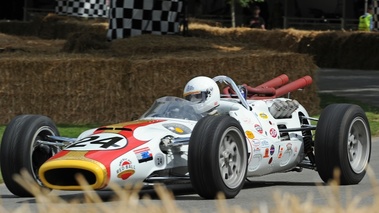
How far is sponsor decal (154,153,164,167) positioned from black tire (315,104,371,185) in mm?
1546

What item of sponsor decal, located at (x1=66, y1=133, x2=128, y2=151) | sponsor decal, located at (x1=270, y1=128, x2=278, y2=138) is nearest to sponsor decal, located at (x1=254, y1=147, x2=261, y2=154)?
sponsor decal, located at (x1=270, y1=128, x2=278, y2=138)

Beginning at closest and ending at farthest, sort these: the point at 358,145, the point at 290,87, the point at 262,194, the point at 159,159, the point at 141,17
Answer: the point at 159,159
the point at 262,194
the point at 358,145
the point at 290,87
the point at 141,17

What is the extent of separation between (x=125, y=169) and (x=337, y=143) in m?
2.06

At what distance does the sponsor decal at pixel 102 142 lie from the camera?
7.96 m

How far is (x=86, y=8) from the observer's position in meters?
34.5

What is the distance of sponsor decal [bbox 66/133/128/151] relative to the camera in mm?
7957

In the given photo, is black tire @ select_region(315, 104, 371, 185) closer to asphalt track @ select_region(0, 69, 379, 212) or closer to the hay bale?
asphalt track @ select_region(0, 69, 379, 212)

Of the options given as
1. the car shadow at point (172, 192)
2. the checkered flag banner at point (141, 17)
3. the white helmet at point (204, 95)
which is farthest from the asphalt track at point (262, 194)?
the checkered flag banner at point (141, 17)

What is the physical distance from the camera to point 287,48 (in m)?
29.3

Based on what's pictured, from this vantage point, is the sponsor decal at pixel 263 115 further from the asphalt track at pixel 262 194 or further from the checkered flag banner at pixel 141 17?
the checkered flag banner at pixel 141 17

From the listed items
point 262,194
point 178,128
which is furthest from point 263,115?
point 178,128

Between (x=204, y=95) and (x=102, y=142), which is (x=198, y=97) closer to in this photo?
(x=204, y=95)

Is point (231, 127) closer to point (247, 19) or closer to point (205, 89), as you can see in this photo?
point (205, 89)

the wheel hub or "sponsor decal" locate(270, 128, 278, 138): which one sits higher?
"sponsor decal" locate(270, 128, 278, 138)
